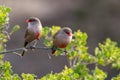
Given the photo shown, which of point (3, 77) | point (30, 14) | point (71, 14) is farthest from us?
point (71, 14)

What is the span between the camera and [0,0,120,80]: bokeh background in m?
17.7

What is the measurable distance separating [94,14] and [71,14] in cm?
92

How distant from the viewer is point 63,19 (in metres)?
20.7

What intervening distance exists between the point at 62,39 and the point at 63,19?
14.2m

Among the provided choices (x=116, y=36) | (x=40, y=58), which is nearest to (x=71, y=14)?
(x=116, y=36)

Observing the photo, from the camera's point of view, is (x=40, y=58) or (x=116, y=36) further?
(x=116, y=36)

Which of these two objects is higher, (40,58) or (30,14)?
(30,14)

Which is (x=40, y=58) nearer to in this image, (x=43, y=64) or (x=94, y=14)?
(x=43, y=64)

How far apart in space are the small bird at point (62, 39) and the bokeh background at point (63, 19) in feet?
34.0

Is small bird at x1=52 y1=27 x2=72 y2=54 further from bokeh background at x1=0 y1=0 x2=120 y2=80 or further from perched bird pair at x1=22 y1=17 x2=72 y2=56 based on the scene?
bokeh background at x1=0 y1=0 x2=120 y2=80

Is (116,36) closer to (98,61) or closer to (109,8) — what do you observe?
(109,8)

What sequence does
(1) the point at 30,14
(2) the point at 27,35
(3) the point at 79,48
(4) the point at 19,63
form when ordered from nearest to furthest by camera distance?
(2) the point at 27,35
(3) the point at 79,48
(4) the point at 19,63
(1) the point at 30,14

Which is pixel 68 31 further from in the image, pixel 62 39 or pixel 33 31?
pixel 33 31

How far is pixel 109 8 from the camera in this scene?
22.0 metres
